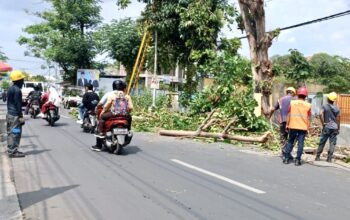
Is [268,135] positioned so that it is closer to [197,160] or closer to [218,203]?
[197,160]

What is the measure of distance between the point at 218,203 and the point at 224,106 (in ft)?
38.0

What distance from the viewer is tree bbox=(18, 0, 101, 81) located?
4897 cm

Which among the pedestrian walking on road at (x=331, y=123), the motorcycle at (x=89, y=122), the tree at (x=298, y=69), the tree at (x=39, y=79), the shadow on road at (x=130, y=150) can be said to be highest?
the tree at (x=298, y=69)

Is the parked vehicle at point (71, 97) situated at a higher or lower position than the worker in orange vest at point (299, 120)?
lower

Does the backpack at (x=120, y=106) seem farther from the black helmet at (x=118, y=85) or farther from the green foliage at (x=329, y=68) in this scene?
the green foliage at (x=329, y=68)

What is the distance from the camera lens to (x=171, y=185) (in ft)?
26.4

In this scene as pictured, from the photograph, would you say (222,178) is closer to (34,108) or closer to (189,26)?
(34,108)

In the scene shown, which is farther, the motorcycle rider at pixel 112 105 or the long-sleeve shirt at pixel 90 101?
the long-sleeve shirt at pixel 90 101

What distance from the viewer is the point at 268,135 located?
14750mm

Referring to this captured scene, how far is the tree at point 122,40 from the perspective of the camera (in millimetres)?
41875

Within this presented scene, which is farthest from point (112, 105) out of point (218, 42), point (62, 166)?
point (218, 42)

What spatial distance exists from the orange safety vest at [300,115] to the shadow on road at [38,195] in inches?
224

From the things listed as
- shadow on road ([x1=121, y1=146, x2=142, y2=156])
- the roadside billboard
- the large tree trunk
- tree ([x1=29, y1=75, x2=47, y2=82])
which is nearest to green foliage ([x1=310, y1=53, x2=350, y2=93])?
the roadside billboard

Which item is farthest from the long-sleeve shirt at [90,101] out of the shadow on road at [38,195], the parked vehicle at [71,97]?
the parked vehicle at [71,97]
